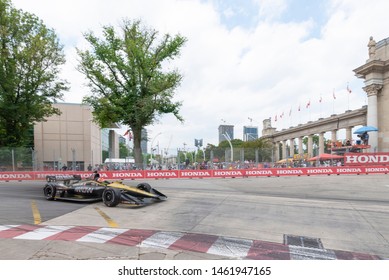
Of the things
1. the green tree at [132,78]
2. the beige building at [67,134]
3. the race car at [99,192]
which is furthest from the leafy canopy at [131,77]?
the beige building at [67,134]

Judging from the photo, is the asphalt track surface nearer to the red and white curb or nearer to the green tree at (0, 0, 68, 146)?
the red and white curb

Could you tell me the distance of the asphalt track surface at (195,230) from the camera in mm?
5312

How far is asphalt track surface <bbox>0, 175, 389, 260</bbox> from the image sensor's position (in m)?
5.31

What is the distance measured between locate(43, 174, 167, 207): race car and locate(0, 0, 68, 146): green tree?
788 inches

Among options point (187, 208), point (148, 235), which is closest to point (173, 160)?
point (187, 208)

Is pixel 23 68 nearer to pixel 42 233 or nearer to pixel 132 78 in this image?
pixel 132 78

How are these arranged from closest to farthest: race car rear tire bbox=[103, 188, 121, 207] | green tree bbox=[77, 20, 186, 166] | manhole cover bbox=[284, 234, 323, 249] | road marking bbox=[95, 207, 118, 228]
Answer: manhole cover bbox=[284, 234, 323, 249] < road marking bbox=[95, 207, 118, 228] < race car rear tire bbox=[103, 188, 121, 207] < green tree bbox=[77, 20, 186, 166]

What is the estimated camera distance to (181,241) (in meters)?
6.05

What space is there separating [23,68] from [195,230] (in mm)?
29804

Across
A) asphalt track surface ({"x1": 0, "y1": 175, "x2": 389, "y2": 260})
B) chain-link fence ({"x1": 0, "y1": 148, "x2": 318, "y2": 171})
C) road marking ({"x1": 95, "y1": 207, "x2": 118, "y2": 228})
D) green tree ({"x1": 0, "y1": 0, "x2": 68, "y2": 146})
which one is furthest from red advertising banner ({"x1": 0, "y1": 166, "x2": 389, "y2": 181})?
road marking ({"x1": 95, "y1": 207, "x2": 118, "y2": 228})

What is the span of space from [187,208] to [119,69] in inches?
743

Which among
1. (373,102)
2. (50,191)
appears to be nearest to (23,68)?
(50,191)

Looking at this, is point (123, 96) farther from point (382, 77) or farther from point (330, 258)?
point (382, 77)

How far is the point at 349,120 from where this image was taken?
186 feet
